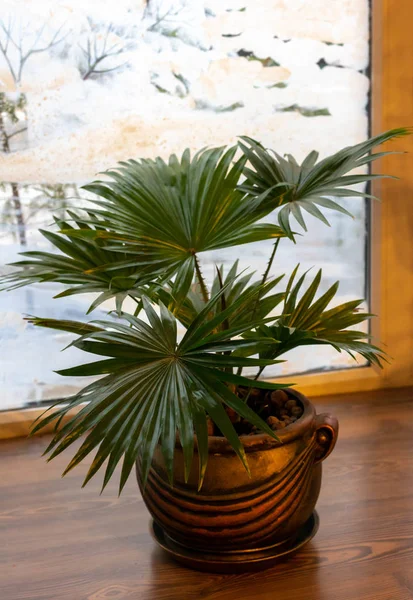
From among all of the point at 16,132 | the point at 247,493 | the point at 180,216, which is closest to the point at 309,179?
the point at 180,216

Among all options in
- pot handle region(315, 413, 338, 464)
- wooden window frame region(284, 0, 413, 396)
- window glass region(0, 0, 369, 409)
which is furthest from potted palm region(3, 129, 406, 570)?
wooden window frame region(284, 0, 413, 396)

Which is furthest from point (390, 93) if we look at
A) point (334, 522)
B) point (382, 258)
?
point (334, 522)

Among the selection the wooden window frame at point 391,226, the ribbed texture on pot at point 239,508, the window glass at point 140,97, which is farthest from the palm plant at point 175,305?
the wooden window frame at point 391,226

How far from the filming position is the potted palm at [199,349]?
1.05m

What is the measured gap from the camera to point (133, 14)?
6.01ft

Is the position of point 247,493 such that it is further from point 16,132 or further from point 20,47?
point 20,47

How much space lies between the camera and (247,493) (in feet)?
3.96

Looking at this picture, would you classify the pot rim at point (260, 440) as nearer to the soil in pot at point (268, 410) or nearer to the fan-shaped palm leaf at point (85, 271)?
the soil in pot at point (268, 410)

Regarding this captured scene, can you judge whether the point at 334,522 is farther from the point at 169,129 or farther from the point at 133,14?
the point at 133,14

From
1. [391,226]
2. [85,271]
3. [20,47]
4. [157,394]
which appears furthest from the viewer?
[391,226]

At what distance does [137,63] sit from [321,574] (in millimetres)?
1303

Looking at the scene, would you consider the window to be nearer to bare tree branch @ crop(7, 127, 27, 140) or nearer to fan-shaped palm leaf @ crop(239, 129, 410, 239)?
bare tree branch @ crop(7, 127, 27, 140)

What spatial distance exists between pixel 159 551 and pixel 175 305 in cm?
52

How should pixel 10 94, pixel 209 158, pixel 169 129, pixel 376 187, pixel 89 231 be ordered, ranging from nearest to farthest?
pixel 89 231 < pixel 209 158 < pixel 10 94 < pixel 169 129 < pixel 376 187
